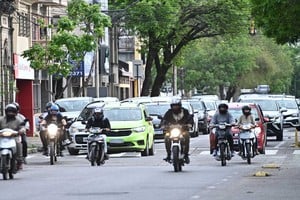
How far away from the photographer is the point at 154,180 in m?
20.4

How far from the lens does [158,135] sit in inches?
1665

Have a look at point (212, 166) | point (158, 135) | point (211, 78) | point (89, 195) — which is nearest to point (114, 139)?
point (212, 166)

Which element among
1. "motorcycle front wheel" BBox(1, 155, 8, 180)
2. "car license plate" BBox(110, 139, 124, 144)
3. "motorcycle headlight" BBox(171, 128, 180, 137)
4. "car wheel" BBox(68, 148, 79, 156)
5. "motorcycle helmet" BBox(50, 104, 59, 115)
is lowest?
"car wheel" BBox(68, 148, 79, 156)

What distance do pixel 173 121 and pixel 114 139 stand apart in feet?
24.7

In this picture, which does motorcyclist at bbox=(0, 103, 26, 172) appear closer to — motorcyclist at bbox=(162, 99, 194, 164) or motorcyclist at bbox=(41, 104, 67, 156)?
motorcyclist at bbox=(162, 99, 194, 164)

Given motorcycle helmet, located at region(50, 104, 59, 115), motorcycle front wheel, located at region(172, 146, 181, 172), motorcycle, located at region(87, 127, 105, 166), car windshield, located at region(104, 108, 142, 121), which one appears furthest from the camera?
car windshield, located at region(104, 108, 142, 121)

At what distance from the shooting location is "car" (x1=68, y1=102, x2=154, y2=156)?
102 feet

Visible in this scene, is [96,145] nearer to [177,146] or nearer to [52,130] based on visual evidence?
[52,130]

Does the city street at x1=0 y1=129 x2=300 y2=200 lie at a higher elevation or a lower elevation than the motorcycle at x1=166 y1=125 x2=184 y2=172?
lower

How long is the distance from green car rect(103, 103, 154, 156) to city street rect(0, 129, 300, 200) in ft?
3.40

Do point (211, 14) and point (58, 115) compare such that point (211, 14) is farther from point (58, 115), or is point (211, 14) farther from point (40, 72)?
point (58, 115)

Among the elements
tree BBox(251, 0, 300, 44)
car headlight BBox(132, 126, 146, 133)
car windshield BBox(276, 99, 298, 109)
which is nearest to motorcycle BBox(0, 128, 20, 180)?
tree BBox(251, 0, 300, 44)

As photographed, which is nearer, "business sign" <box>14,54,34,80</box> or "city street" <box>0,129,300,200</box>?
"city street" <box>0,129,300,200</box>

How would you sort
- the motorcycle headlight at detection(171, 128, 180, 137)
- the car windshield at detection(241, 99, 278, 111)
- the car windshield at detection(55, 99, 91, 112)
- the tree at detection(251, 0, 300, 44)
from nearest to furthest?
the motorcycle headlight at detection(171, 128, 180, 137), the tree at detection(251, 0, 300, 44), the car windshield at detection(55, 99, 91, 112), the car windshield at detection(241, 99, 278, 111)
